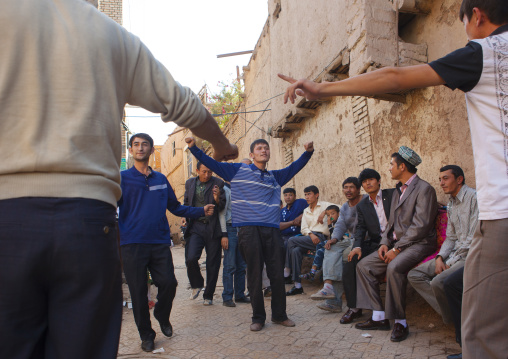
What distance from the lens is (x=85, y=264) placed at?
133 centimetres

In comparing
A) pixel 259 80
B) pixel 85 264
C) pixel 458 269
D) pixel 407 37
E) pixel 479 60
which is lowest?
pixel 458 269

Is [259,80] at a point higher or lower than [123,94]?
higher

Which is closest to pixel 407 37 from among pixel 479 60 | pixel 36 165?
pixel 479 60

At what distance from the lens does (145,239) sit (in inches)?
190

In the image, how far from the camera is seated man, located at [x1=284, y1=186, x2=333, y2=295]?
23.9ft

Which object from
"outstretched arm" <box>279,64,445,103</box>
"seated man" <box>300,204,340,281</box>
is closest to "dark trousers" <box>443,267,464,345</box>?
"outstretched arm" <box>279,64,445,103</box>

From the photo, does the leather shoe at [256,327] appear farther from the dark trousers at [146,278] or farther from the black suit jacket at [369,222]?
the black suit jacket at [369,222]

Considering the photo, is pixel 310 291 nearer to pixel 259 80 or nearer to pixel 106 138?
pixel 106 138

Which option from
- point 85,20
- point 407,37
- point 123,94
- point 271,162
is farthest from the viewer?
point 271,162

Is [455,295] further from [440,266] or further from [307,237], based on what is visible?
[307,237]

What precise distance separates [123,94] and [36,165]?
0.47 meters

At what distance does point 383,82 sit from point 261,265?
3.79 m

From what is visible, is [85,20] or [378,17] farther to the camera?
[378,17]

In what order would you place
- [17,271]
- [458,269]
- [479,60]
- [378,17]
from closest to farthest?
[17,271], [479,60], [458,269], [378,17]
